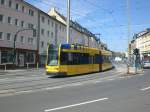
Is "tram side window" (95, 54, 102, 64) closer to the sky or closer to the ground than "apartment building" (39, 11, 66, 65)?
closer to the ground

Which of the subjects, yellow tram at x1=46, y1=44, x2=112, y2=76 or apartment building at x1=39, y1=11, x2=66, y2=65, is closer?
yellow tram at x1=46, y1=44, x2=112, y2=76

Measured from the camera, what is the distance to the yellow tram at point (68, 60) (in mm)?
28812

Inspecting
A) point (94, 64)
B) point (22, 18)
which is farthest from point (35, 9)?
point (94, 64)

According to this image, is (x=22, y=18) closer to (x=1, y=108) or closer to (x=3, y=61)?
(x=3, y=61)

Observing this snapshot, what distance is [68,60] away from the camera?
1176 inches

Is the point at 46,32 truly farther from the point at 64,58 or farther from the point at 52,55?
the point at 52,55

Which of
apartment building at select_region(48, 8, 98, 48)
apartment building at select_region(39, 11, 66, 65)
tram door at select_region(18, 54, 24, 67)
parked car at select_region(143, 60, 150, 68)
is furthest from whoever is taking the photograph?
apartment building at select_region(48, 8, 98, 48)

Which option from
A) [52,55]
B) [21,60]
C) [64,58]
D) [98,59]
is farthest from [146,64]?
[52,55]

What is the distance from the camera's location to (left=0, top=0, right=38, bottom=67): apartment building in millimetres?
52750

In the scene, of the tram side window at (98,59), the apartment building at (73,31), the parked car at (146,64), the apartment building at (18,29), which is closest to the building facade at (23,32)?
the apartment building at (18,29)

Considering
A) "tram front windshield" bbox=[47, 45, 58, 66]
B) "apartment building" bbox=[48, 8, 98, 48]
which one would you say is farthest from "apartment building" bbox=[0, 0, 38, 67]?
"apartment building" bbox=[48, 8, 98, 48]

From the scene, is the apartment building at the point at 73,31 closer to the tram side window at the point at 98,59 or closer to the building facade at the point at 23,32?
the building facade at the point at 23,32

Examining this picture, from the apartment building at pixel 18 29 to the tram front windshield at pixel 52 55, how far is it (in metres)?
24.2

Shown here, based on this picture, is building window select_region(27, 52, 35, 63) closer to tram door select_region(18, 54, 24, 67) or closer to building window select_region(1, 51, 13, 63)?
tram door select_region(18, 54, 24, 67)
